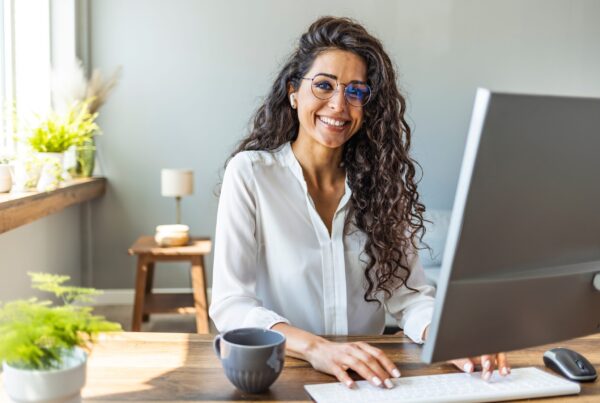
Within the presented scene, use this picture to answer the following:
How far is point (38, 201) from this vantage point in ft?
9.87

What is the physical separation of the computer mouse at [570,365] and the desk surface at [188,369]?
0.02 m

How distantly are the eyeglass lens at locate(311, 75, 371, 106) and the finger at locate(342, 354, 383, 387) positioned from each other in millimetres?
719

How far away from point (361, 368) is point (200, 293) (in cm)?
273

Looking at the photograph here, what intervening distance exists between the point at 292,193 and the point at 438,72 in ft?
10.5

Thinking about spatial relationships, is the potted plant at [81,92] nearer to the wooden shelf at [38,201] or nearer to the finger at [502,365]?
the wooden shelf at [38,201]

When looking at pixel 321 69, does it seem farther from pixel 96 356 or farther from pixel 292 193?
pixel 96 356

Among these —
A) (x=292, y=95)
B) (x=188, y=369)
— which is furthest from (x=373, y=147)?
(x=188, y=369)

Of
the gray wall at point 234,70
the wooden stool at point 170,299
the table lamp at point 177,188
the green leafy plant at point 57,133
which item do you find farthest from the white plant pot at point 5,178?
the gray wall at point 234,70

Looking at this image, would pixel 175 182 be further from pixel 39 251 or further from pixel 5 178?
pixel 5 178

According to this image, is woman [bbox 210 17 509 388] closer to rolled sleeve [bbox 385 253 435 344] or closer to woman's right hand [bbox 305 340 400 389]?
rolled sleeve [bbox 385 253 435 344]

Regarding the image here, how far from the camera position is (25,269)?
10.9 feet

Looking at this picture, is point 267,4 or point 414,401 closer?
point 414,401

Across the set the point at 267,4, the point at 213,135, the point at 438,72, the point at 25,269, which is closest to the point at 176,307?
the point at 25,269

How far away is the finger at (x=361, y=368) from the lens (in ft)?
3.57
